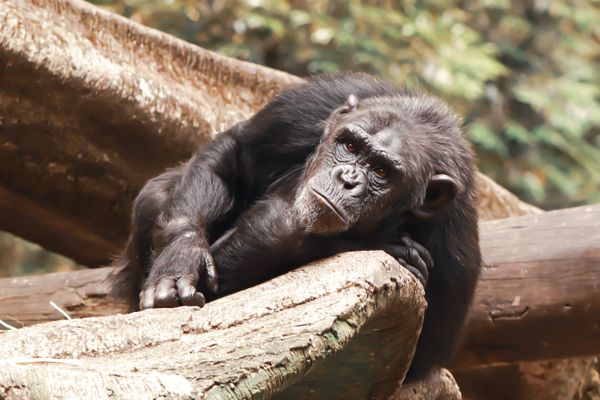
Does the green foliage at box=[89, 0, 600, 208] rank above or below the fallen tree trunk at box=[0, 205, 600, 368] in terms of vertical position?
below

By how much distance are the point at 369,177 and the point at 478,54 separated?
22.3ft

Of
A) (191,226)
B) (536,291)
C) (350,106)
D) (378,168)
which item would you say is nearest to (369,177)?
(378,168)

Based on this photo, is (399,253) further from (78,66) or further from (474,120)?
(474,120)

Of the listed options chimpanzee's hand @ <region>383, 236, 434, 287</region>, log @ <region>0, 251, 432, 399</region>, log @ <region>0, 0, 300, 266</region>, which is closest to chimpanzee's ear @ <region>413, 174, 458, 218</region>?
chimpanzee's hand @ <region>383, 236, 434, 287</region>

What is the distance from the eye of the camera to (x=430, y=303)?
3.57 m

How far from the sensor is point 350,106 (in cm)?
371

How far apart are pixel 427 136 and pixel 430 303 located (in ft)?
2.06

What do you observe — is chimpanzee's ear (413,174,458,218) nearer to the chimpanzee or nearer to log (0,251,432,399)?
the chimpanzee

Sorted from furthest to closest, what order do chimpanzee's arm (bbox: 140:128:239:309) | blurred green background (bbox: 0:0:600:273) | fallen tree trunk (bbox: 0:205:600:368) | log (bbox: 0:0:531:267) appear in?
1. blurred green background (bbox: 0:0:600:273)
2. log (bbox: 0:0:531:267)
3. fallen tree trunk (bbox: 0:205:600:368)
4. chimpanzee's arm (bbox: 140:128:239:309)

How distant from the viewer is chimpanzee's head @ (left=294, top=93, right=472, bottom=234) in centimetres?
326

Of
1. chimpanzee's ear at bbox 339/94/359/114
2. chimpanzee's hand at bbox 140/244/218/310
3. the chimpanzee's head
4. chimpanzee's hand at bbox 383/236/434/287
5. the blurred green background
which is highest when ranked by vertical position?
chimpanzee's ear at bbox 339/94/359/114

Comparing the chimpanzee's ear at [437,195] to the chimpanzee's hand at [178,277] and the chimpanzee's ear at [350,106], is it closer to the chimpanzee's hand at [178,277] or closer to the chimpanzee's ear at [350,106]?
the chimpanzee's ear at [350,106]

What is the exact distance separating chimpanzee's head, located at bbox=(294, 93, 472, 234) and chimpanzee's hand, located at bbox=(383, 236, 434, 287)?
110mm

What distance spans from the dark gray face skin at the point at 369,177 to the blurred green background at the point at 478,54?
556 centimetres
